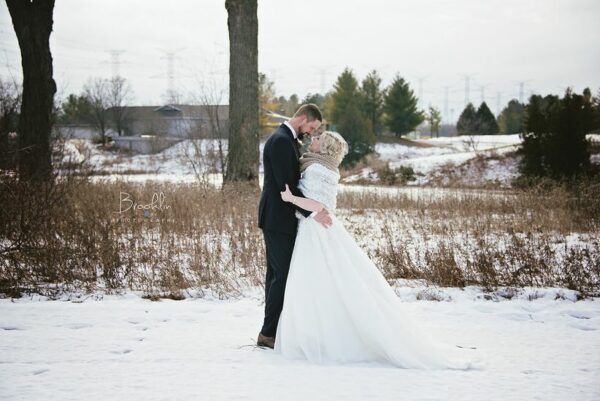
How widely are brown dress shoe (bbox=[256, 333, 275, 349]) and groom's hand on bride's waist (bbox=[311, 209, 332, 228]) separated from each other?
115cm

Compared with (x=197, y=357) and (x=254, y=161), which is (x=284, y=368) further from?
(x=254, y=161)

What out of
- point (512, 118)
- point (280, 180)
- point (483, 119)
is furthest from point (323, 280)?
point (512, 118)

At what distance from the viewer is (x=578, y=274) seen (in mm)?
6082

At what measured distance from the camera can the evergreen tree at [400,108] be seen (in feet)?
166

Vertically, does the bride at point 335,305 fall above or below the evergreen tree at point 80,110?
below

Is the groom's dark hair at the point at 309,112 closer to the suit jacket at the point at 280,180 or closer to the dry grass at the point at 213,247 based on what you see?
the suit jacket at the point at 280,180

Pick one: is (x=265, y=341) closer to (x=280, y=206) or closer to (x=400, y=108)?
(x=280, y=206)

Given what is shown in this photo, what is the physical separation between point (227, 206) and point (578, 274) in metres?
6.21

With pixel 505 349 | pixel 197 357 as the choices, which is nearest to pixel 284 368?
pixel 197 357

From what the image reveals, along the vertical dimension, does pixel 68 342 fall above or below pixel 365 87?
below

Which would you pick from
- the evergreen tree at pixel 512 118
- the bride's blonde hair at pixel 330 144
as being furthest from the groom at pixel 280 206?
the evergreen tree at pixel 512 118

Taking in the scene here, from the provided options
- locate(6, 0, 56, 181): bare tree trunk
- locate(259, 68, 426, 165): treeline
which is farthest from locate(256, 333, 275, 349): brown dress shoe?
locate(259, 68, 426, 165): treeline

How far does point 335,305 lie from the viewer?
406cm

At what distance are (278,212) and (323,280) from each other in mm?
688
